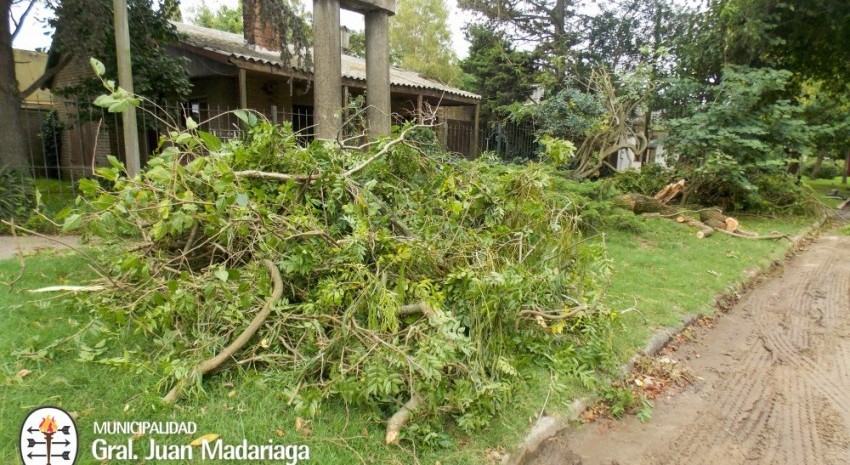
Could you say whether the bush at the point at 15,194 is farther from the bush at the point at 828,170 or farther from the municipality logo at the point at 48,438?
the bush at the point at 828,170

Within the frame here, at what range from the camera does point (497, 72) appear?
1712 cm

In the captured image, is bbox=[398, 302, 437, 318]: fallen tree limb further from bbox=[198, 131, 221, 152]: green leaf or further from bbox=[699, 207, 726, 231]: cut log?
bbox=[699, 207, 726, 231]: cut log

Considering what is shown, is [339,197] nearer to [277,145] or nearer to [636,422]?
[277,145]

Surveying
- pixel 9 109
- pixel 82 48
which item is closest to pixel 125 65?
pixel 82 48

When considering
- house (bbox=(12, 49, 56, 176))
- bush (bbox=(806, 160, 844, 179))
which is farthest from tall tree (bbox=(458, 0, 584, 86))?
bush (bbox=(806, 160, 844, 179))

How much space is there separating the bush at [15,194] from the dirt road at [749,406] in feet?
23.1

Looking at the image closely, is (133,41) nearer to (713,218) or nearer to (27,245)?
(27,245)

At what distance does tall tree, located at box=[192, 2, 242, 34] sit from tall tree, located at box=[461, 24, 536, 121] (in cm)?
1995

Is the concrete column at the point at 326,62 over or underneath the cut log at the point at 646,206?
over

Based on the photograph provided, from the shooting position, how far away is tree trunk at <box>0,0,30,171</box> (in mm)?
6738

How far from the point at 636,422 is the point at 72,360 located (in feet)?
11.2

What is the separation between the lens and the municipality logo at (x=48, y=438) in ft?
6.93

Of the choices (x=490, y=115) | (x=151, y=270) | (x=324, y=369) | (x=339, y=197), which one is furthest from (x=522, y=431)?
(x=490, y=115)

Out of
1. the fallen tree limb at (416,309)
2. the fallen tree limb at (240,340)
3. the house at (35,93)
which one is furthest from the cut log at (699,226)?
the house at (35,93)
